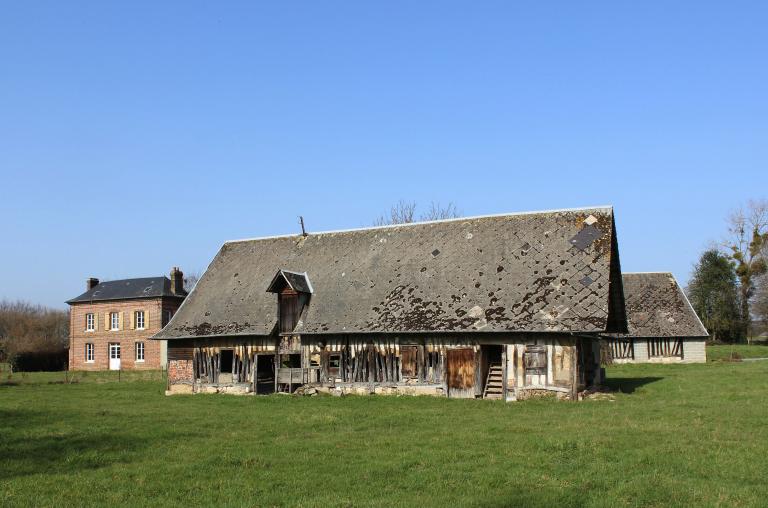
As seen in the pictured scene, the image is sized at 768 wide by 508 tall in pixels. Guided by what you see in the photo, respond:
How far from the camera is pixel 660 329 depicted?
4941 centimetres

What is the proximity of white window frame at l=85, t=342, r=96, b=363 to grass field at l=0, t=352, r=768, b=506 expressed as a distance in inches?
1544

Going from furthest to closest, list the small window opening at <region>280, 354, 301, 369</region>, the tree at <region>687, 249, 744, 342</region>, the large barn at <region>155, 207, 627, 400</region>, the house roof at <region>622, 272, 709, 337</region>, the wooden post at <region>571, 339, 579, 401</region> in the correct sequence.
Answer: the tree at <region>687, 249, 744, 342</region> → the house roof at <region>622, 272, 709, 337</region> → the small window opening at <region>280, 354, 301, 369</region> → the large barn at <region>155, 207, 627, 400</region> → the wooden post at <region>571, 339, 579, 401</region>

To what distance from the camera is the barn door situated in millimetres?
27609

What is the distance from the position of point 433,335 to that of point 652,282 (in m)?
30.1

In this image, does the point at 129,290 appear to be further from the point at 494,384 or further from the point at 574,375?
the point at 574,375

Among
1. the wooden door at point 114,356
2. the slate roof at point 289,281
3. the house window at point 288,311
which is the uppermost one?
the slate roof at point 289,281

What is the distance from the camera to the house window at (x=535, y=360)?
26359 mm

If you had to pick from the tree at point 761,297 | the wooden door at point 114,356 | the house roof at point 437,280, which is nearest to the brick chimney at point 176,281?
the wooden door at point 114,356

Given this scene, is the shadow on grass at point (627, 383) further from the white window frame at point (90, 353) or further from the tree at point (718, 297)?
the white window frame at point (90, 353)

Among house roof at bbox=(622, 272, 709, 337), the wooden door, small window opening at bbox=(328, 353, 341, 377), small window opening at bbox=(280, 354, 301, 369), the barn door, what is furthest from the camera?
the wooden door

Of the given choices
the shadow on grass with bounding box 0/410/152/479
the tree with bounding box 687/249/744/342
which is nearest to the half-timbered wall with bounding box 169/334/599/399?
the shadow on grass with bounding box 0/410/152/479

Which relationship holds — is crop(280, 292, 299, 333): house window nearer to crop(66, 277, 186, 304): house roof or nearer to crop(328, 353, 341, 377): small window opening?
crop(328, 353, 341, 377): small window opening

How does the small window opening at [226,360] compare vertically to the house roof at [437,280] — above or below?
below

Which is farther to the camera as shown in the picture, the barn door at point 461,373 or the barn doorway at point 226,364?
the barn doorway at point 226,364
